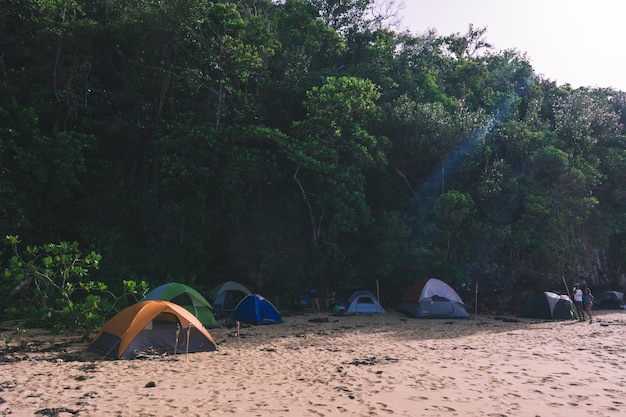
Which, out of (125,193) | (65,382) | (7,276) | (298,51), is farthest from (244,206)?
(65,382)

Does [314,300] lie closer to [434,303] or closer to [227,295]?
[227,295]

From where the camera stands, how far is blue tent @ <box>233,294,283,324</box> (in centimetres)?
1518

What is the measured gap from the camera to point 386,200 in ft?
77.3

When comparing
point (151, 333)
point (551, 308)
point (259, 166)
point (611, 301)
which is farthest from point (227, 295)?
point (611, 301)

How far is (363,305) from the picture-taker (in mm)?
18969

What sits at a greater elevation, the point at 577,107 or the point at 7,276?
the point at 577,107

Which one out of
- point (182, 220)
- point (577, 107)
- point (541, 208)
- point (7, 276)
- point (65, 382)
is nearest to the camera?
point (65, 382)

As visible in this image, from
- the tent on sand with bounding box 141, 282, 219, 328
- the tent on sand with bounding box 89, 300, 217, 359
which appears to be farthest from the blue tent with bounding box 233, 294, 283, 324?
the tent on sand with bounding box 89, 300, 217, 359

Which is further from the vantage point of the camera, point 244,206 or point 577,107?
point 577,107

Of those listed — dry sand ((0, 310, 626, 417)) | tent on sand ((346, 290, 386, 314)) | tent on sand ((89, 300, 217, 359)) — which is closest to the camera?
dry sand ((0, 310, 626, 417))

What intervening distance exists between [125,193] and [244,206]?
18.0 ft

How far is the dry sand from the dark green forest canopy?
790cm

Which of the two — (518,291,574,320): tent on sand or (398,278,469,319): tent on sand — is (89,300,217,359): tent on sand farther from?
(518,291,574,320): tent on sand

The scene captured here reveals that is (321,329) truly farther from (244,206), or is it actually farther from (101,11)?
(101,11)
